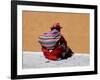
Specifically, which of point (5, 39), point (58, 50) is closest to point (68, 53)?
point (58, 50)

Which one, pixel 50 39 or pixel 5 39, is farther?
pixel 50 39

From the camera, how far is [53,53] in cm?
165

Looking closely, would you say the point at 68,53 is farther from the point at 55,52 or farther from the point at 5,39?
the point at 5,39

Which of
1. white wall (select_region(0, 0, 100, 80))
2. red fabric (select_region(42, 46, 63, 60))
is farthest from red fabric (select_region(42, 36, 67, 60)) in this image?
white wall (select_region(0, 0, 100, 80))

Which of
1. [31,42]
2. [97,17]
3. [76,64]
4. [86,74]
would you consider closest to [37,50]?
[31,42]

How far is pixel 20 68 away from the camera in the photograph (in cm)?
155

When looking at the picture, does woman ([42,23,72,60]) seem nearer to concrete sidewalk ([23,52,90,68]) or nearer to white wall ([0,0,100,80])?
concrete sidewalk ([23,52,90,68])

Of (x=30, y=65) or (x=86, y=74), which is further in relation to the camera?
(x=86, y=74)

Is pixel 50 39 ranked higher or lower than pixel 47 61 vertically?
higher

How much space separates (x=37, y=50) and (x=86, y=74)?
46cm

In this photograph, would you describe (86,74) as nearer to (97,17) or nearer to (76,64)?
(76,64)

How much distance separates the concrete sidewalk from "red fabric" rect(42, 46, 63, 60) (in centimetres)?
3

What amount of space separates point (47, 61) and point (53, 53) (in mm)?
80

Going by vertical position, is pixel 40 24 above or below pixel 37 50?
above
